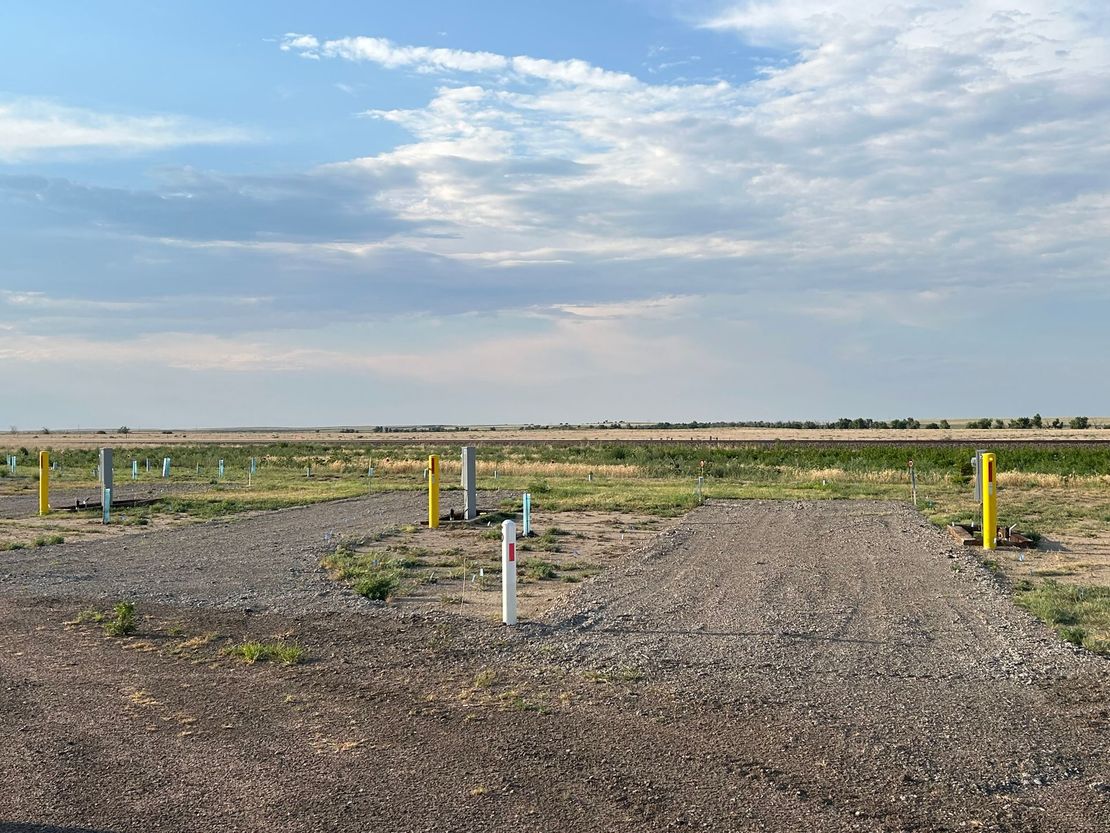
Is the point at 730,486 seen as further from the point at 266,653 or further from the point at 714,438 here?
the point at 714,438

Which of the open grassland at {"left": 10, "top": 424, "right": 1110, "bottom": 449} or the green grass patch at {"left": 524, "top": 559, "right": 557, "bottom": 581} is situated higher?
the open grassland at {"left": 10, "top": 424, "right": 1110, "bottom": 449}

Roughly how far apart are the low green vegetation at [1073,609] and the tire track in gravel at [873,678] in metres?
0.27

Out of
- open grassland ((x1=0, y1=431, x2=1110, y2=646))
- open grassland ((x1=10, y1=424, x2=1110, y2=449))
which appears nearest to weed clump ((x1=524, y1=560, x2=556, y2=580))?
open grassland ((x1=0, y1=431, x2=1110, y2=646))

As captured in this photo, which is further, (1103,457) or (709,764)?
(1103,457)

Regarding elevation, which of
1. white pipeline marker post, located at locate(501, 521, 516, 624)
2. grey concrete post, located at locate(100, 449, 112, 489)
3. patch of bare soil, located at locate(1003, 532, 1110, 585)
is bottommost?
patch of bare soil, located at locate(1003, 532, 1110, 585)

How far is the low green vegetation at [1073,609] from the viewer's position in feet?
32.6

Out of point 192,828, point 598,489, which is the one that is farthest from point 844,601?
point 598,489

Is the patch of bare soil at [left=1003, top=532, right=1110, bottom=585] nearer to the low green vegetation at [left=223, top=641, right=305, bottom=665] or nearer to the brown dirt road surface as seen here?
the brown dirt road surface

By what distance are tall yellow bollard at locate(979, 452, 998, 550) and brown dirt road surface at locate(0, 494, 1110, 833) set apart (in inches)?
189

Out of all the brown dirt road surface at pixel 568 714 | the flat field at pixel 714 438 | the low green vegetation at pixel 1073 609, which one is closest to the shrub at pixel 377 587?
the brown dirt road surface at pixel 568 714

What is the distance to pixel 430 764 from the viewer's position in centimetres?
606

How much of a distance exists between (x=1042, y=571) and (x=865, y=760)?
1105 centimetres

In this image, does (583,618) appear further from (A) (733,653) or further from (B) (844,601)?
(B) (844,601)

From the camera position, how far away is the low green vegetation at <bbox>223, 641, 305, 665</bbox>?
29.5 feet
